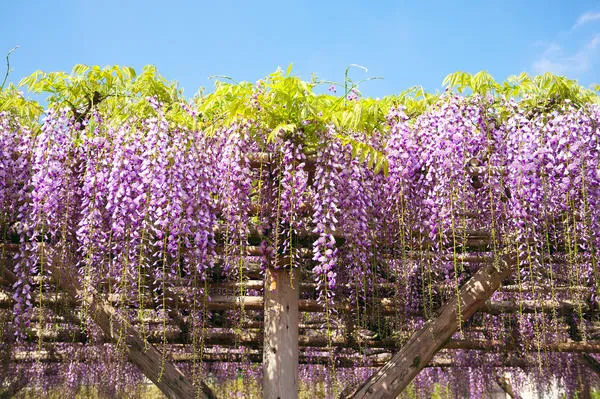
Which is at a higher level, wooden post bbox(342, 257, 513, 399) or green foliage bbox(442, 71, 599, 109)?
green foliage bbox(442, 71, 599, 109)

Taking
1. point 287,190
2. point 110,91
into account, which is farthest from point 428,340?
point 110,91

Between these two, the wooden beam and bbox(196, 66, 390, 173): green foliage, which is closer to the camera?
bbox(196, 66, 390, 173): green foliage

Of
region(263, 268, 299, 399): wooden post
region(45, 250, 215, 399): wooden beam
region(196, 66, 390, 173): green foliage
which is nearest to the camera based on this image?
region(196, 66, 390, 173): green foliage

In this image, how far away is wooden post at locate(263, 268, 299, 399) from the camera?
430 cm

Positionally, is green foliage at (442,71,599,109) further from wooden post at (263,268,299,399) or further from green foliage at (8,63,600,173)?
wooden post at (263,268,299,399)

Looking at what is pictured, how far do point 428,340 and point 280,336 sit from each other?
1237 millimetres

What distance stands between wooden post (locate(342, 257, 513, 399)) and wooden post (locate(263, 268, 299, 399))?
1.83 feet

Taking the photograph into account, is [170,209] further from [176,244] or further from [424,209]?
[424,209]

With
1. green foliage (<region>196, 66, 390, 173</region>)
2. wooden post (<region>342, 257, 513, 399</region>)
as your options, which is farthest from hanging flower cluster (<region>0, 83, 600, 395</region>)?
wooden post (<region>342, 257, 513, 399</region>)

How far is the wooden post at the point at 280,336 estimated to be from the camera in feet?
14.1

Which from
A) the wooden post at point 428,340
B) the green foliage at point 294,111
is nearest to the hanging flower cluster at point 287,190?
the green foliage at point 294,111

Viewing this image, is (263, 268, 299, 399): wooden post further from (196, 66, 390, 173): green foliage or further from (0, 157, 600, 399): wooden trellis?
(196, 66, 390, 173): green foliage

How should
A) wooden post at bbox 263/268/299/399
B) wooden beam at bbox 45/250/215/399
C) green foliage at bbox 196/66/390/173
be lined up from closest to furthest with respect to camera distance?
1. green foliage at bbox 196/66/390/173
2. wooden post at bbox 263/268/299/399
3. wooden beam at bbox 45/250/215/399

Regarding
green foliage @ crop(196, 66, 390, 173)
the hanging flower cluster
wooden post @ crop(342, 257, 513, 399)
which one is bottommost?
wooden post @ crop(342, 257, 513, 399)
